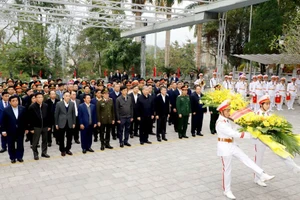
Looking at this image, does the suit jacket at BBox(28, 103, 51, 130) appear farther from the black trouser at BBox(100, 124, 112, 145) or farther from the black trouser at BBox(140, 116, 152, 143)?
the black trouser at BBox(140, 116, 152, 143)

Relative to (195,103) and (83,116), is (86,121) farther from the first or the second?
(195,103)

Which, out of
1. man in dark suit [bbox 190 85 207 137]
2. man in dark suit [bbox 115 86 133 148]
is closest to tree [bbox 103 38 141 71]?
man in dark suit [bbox 190 85 207 137]

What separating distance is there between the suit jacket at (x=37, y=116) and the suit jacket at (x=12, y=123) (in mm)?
143

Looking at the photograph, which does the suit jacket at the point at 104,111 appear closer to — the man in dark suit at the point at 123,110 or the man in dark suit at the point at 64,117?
the man in dark suit at the point at 123,110

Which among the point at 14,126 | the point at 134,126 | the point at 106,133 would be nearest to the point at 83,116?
the point at 106,133

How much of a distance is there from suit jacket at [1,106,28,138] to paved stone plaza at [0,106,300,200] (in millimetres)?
706

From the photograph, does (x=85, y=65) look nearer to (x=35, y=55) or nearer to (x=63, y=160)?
(x=35, y=55)

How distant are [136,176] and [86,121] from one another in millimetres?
2104

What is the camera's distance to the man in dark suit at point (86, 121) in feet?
22.4

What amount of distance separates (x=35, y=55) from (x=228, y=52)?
67.5 ft

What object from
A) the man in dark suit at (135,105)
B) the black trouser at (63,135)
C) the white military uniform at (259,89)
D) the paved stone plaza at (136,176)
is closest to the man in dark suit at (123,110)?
the man in dark suit at (135,105)

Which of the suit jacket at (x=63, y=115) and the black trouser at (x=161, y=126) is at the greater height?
the suit jacket at (x=63, y=115)

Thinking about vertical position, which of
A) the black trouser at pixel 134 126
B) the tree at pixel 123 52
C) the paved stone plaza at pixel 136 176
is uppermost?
the tree at pixel 123 52

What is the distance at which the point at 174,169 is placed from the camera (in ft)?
19.2
